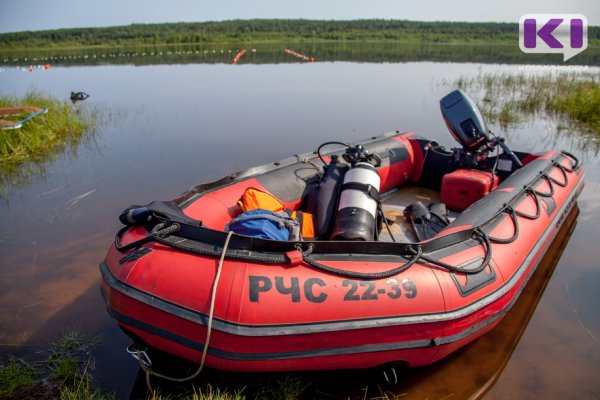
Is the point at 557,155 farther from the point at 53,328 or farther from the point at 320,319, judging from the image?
the point at 53,328

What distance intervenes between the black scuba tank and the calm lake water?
1.15 m

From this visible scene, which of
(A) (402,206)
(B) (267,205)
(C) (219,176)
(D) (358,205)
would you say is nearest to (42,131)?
(C) (219,176)

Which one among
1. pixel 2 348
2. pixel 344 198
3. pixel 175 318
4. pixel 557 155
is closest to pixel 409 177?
pixel 557 155

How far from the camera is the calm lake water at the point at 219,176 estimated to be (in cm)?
277

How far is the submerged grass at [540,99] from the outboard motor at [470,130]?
13.4 ft

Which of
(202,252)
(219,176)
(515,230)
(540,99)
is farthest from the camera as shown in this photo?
(540,99)

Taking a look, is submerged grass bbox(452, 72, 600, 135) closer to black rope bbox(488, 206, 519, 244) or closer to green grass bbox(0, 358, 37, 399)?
black rope bbox(488, 206, 519, 244)

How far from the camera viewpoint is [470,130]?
4.61m

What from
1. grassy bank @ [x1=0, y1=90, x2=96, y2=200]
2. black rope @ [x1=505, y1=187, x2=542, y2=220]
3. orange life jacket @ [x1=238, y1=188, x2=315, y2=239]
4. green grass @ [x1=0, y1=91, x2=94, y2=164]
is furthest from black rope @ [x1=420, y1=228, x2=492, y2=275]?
green grass @ [x1=0, y1=91, x2=94, y2=164]

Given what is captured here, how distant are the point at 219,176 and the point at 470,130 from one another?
3.29m

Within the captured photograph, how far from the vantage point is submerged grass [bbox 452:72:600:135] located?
820 centimetres

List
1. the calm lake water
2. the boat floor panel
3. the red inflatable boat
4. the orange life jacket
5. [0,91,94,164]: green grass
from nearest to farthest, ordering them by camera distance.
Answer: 1. the red inflatable boat
2. the calm lake water
3. the orange life jacket
4. the boat floor panel
5. [0,91,94,164]: green grass

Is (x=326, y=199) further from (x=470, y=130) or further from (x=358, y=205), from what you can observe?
(x=470, y=130)

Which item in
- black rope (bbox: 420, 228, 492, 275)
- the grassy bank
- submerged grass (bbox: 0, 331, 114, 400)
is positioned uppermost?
the grassy bank
